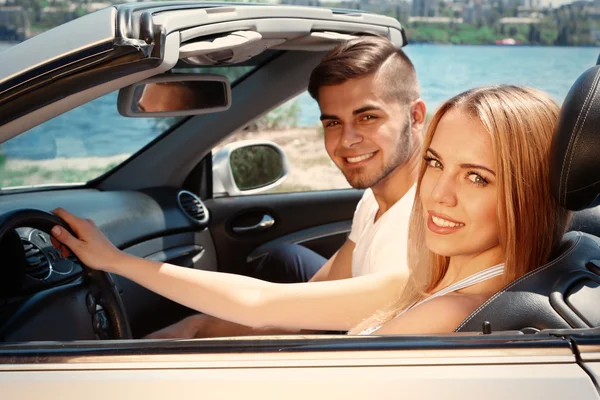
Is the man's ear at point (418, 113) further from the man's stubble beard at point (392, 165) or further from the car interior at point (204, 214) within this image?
the car interior at point (204, 214)

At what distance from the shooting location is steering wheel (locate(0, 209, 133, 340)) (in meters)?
2.20

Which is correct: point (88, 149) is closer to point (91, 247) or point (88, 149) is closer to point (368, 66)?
point (368, 66)

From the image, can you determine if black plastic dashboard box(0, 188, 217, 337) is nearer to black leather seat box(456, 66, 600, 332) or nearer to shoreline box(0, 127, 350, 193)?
black leather seat box(456, 66, 600, 332)

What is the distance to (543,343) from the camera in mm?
1576

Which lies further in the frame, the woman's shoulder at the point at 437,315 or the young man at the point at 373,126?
the young man at the point at 373,126

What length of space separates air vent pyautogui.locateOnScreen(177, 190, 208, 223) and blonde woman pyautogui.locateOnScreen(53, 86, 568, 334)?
1.25 metres

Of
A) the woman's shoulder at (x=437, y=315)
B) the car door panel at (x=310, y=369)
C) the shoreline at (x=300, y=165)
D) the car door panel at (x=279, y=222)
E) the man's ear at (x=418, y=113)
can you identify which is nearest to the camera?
the car door panel at (x=310, y=369)

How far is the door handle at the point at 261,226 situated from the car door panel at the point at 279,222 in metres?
0.01

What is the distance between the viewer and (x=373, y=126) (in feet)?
9.72

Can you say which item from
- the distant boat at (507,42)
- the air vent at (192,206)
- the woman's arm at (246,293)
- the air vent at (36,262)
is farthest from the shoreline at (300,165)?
the woman's arm at (246,293)

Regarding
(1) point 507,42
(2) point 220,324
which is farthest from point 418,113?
(1) point 507,42

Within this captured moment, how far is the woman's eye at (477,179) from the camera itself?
1.96 meters

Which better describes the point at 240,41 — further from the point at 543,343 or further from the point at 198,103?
the point at 543,343

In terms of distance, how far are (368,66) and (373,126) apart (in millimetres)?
215
